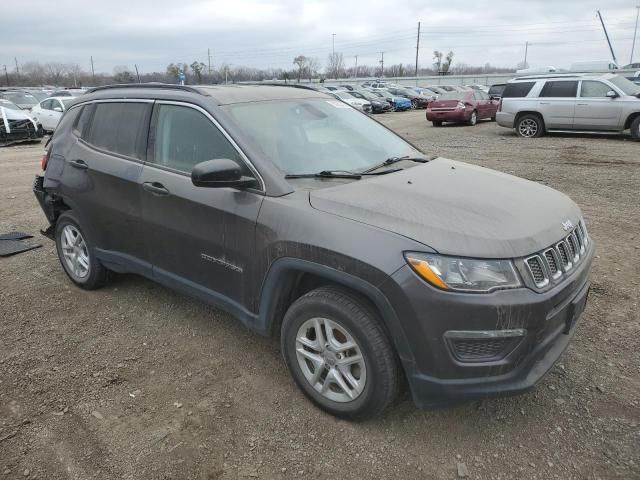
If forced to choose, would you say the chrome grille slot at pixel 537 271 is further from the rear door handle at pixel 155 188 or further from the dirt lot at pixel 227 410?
the rear door handle at pixel 155 188

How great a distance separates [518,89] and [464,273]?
47.9ft

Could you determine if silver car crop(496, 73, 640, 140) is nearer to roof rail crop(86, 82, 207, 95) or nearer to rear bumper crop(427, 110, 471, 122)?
rear bumper crop(427, 110, 471, 122)

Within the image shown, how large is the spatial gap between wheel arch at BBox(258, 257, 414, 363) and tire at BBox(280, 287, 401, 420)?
71 mm

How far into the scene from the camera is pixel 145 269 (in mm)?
3768

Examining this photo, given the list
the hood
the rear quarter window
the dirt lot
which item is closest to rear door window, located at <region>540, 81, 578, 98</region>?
the rear quarter window

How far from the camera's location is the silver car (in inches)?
528

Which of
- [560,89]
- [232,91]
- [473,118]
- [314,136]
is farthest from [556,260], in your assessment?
[473,118]

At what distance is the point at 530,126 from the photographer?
49.4 feet

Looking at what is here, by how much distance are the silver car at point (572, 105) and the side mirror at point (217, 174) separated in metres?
13.8

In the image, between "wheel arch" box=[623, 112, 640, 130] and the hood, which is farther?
"wheel arch" box=[623, 112, 640, 130]

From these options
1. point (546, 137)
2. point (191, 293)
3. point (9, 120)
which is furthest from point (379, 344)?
point (9, 120)

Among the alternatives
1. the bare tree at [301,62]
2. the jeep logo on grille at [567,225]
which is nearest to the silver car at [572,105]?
the jeep logo on grille at [567,225]

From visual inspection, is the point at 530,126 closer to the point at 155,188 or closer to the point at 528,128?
the point at 528,128

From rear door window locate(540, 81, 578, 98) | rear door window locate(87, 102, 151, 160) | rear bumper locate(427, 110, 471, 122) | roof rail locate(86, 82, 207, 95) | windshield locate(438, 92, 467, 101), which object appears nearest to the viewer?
roof rail locate(86, 82, 207, 95)
